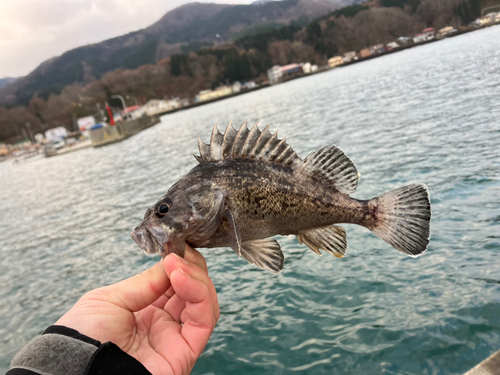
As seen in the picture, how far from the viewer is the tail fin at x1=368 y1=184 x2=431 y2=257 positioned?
240 cm

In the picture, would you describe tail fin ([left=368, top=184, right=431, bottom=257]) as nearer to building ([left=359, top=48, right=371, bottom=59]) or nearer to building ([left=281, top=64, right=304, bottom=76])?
building ([left=359, top=48, right=371, bottom=59])

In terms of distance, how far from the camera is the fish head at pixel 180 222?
2.20 metres

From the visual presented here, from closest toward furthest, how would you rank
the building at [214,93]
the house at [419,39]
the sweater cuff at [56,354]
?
the sweater cuff at [56,354], the house at [419,39], the building at [214,93]

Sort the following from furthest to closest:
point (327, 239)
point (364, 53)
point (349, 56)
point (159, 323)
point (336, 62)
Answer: point (349, 56)
point (336, 62)
point (364, 53)
point (159, 323)
point (327, 239)

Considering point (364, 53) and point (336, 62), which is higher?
point (364, 53)

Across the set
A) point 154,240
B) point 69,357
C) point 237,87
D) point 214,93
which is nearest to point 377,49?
point 237,87

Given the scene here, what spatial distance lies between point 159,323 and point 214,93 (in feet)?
557

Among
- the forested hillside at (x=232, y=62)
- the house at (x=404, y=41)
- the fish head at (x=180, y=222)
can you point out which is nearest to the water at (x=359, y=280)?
the fish head at (x=180, y=222)

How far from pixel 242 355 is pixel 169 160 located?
2392 cm

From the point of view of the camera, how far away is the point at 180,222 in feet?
7.25

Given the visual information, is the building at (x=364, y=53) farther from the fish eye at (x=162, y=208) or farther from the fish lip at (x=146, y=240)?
the fish lip at (x=146, y=240)

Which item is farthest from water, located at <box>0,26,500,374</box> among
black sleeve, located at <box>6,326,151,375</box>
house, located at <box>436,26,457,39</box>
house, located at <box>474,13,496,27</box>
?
house, located at <box>436,26,457,39</box>

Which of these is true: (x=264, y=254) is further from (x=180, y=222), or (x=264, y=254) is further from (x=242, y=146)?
(x=242, y=146)

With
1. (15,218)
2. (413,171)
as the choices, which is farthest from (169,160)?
(413,171)
